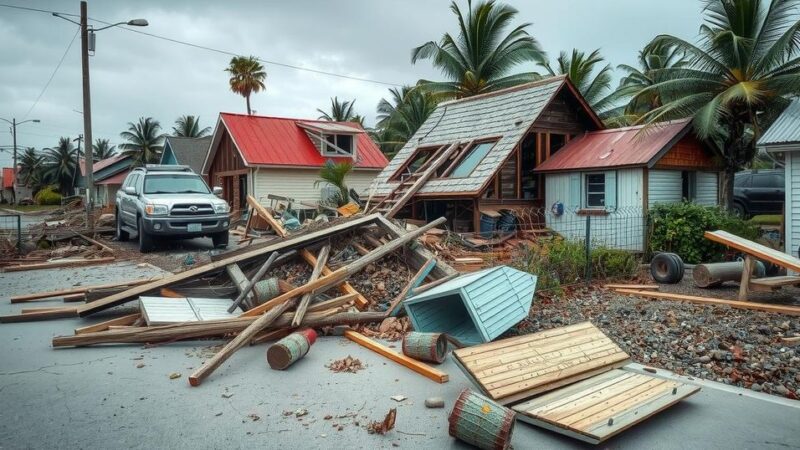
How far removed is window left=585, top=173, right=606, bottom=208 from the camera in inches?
622

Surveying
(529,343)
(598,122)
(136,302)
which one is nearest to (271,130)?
(598,122)

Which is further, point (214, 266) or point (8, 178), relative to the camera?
point (8, 178)

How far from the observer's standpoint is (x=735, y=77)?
14977 mm

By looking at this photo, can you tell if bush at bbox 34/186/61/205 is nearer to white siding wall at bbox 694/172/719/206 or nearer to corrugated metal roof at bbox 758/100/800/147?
white siding wall at bbox 694/172/719/206

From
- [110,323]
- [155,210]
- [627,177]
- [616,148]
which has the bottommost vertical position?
[110,323]

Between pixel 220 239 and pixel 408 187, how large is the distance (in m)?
5.89

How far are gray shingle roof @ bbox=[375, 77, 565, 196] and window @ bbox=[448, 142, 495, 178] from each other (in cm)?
29

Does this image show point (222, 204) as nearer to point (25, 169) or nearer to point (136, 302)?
point (136, 302)

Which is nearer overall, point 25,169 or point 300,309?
point 300,309

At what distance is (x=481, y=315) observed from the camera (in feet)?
21.4

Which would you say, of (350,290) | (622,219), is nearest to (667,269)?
(622,219)

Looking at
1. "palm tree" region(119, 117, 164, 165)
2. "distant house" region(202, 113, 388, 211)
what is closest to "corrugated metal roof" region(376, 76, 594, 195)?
"distant house" region(202, 113, 388, 211)

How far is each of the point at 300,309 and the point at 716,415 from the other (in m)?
4.67

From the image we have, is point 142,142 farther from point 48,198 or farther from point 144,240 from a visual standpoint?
point 144,240
